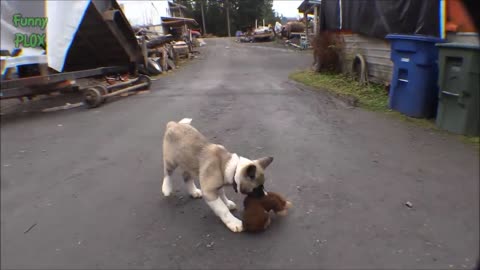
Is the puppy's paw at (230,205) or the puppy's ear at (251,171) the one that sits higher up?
the puppy's ear at (251,171)

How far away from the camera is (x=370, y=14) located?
901 cm

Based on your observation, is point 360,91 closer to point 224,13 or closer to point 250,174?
point 250,174

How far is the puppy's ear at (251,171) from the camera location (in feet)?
9.46

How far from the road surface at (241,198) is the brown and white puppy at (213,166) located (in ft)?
0.68

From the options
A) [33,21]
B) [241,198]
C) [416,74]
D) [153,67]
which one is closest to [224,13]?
[153,67]

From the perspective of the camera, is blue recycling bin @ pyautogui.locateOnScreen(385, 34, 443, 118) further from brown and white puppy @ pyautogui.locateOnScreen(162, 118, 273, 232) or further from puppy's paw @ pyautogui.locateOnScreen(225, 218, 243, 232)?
puppy's paw @ pyautogui.locateOnScreen(225, 218, 243, 232)

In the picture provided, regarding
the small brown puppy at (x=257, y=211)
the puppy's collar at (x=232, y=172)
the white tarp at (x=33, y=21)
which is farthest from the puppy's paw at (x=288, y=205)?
the white tarp at (x=33, y=21)

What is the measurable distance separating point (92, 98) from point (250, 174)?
501 centimetres

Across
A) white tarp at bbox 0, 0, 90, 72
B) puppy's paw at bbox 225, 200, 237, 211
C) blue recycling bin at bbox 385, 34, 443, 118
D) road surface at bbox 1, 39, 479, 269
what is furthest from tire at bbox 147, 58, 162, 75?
white tarp at bbox 0, 0, 90, 72

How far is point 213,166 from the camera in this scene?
10.3 ft

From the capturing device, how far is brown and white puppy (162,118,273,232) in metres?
2.97

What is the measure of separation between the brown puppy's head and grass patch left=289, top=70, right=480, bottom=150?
3172mm

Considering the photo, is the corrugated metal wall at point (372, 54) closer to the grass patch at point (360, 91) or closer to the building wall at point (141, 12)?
the grass patch at point (360, 91)

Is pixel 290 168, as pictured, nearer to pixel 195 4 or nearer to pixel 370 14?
pixel 370 14
